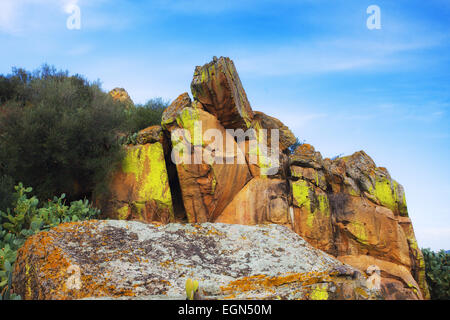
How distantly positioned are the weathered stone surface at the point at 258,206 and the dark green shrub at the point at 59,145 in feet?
13.9

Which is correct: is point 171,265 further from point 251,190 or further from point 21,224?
point 251,190

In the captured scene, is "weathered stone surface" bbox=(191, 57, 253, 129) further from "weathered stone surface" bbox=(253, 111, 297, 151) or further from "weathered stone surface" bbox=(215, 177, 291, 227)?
"weathered stone surface" bbox=(215, 177, 291, 227)

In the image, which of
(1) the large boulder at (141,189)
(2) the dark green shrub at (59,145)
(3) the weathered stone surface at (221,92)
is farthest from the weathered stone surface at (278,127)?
(2) the dark green shrub at (59,145)

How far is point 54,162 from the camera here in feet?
37.7

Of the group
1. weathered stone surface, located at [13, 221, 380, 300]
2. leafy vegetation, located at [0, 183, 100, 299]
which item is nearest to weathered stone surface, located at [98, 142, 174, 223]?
leafy vegetation, located at [0, 183, 100, 299]

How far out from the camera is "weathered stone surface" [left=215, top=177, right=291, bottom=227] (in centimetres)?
1054

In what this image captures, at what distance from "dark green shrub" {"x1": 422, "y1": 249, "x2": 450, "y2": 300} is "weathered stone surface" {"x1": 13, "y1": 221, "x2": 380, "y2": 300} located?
455 inches

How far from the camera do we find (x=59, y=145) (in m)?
11.3

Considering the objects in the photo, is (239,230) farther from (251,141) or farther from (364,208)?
(364,208)

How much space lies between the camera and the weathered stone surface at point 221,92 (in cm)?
1155

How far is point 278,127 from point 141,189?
602 centimetres

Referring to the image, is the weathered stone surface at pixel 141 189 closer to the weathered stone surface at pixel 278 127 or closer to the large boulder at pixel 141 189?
the large boulder at pixel 141 189
